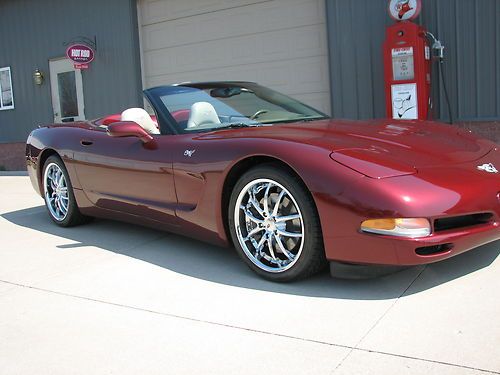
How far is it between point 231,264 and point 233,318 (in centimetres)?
92

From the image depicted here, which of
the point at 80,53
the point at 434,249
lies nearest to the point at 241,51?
the point at 80,53

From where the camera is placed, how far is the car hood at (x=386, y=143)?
9.66 ft

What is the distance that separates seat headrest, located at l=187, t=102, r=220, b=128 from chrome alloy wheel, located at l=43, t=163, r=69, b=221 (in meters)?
1.62

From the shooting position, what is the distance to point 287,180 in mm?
3100

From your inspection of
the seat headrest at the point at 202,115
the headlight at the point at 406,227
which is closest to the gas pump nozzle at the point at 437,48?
the seat headrest at the point at 202,115

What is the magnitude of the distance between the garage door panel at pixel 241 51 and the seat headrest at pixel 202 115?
191 inches

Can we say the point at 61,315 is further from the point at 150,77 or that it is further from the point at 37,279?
the point at 150,77

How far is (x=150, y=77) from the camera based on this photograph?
10.6 metres

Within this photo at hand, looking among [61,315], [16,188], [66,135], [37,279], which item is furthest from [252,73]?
[61,315]

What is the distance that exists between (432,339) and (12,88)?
41.1 ft

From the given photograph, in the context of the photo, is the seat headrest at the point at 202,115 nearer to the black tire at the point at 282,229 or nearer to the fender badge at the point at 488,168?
the black tire at the point at 282,229

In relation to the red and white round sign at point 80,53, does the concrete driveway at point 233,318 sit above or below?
below

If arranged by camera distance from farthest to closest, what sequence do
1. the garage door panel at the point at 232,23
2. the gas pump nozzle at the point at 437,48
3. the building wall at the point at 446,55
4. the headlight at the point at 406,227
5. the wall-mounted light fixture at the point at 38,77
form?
the wall-mounted light fixture at the point at 38,77 < the garage door panel at the point at 232,23 < the building wall at the point at 446,55 < the gas pump nozzle at the point at 437,48 < the headlight at the point at 406,227

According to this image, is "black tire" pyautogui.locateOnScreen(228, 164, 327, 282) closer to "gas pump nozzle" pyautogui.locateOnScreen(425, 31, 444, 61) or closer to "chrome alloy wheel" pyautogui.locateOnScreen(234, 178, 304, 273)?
"chrome alloy wheel" pyautogui.locateOnScreen(234, 178, 304, 273)
